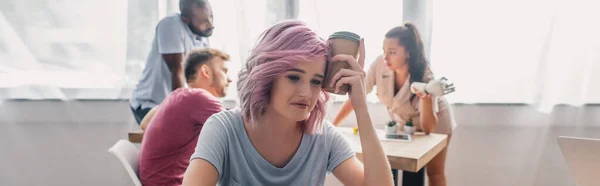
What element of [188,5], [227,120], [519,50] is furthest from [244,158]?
[519,50]

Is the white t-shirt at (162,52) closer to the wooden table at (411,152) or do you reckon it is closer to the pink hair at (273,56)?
the wooden table at (411,152)

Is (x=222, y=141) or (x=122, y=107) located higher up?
(x=222, y=141)

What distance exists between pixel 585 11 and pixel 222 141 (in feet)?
7.06

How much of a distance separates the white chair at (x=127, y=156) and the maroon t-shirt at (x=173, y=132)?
3cm

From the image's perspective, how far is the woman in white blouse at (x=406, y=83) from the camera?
1868 millimetres

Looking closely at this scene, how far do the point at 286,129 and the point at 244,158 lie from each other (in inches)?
5.0

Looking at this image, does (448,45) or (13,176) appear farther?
(13,176)

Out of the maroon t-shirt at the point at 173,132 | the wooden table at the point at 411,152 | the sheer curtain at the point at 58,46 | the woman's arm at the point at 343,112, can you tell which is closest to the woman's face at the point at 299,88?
the wooden table at the point at 411,152

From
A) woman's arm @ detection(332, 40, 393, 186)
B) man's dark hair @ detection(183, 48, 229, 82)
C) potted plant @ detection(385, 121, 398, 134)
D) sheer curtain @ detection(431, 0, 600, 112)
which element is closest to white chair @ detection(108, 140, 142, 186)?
man's dark hair @ detection(183, 48, 229, 82)

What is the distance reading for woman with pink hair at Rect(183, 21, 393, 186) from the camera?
816mm

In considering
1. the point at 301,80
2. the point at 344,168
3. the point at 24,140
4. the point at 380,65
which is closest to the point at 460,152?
the point at 380,65

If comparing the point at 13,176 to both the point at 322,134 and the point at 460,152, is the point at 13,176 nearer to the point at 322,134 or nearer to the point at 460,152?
the point at 322,134

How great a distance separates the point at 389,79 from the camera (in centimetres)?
195

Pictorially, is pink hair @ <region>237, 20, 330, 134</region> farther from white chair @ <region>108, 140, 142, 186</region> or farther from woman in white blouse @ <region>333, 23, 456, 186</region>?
woman in white blouse @ <region>333, 23, 456, 186</region>
